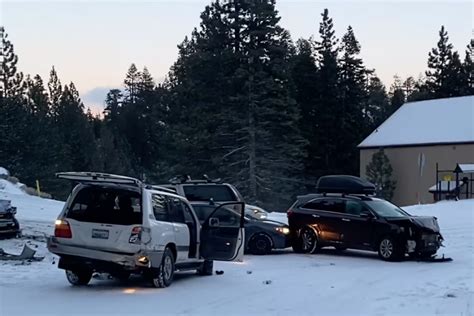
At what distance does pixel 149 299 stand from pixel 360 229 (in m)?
9.20

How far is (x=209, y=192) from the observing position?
826 inches

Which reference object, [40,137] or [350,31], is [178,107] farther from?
[350,31]

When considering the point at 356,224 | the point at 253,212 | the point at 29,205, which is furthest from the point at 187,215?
the point at 29,205

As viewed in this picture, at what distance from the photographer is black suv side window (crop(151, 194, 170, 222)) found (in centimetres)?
1338

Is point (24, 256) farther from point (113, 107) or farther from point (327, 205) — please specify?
point (113, 107)

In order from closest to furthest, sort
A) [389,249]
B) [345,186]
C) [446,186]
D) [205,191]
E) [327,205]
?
[389,249] → [205,191] → [327,205] → [345,186] → [446,186]

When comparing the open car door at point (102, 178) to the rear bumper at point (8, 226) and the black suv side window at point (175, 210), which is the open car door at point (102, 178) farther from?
the rear bumper at point (8, 226)

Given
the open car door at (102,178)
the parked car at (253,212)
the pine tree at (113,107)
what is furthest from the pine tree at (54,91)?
the open car door at (102,178)

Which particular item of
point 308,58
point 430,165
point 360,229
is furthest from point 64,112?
point 360,229

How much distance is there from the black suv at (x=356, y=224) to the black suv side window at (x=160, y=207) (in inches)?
298

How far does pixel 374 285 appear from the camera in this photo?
1441 centimetres

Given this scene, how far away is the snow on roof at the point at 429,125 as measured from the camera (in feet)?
175

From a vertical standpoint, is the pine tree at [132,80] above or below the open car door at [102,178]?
above

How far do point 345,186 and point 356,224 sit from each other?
5.03 ft
